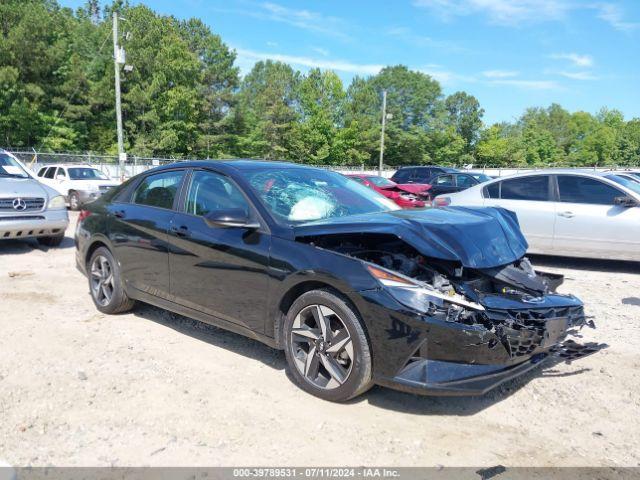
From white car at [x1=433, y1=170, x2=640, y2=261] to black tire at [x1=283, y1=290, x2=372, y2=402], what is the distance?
574 centimetres

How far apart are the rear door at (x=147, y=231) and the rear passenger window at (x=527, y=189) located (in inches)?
232

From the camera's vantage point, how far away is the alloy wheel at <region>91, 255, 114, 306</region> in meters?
5.43

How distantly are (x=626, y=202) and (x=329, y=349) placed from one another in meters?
6.23

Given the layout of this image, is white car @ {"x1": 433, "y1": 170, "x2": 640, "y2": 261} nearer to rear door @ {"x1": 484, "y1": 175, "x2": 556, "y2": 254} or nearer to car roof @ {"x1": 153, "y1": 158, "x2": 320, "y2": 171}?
rear door @ {"x1": 484, "y1": 175, "x2": 556, "y2": 254}

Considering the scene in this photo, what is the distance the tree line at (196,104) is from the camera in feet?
138

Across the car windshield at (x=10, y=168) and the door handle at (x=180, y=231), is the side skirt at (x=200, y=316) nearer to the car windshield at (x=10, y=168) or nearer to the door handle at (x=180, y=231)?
the door handle at (x=180, y=231)

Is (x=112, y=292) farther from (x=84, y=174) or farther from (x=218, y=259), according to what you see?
(x=84, y=174)

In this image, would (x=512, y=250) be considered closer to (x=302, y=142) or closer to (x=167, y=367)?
(x=167, y=367)

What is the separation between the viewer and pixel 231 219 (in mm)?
3836

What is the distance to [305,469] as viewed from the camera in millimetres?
2822

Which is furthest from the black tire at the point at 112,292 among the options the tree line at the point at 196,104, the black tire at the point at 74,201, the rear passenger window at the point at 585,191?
the tree line at the point at 196,104

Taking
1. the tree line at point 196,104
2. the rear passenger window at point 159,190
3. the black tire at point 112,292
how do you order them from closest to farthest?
the rear passenger window at point 159,190, the black tire at point 112,292, the tree line at point 196,104

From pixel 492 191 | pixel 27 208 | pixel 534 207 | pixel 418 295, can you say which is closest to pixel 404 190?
pixel 492 191

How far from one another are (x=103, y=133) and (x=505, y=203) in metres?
45.5
